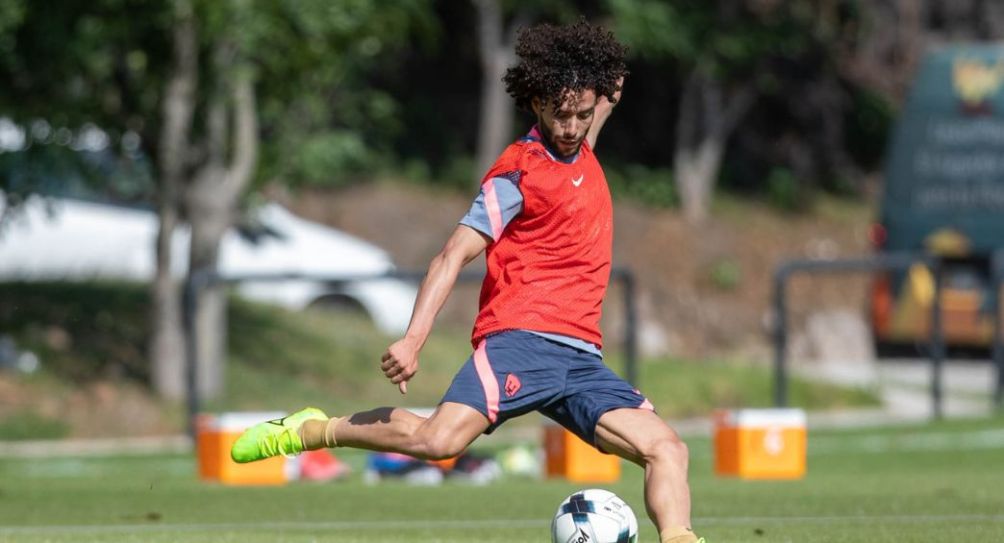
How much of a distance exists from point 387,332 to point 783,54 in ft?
52.6

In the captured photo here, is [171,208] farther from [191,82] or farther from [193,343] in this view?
[193,343]

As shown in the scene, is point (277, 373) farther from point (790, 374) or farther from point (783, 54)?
point (783, 54)

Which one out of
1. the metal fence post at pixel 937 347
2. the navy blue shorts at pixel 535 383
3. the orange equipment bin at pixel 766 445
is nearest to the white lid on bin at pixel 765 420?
the orange equipment bin at pixel 766 445

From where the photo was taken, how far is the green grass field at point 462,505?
33.3 feet

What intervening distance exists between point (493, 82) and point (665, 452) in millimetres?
26811

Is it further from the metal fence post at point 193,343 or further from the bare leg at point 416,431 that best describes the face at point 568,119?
the metal fence post at point 193,343

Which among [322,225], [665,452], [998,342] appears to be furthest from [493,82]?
[665,452]

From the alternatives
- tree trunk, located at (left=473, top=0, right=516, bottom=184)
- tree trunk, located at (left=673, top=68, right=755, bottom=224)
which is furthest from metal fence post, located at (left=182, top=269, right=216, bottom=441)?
tree trunk, located at (left=673, top=68, right=755, bottom=224)

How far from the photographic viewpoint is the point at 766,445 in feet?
53.1

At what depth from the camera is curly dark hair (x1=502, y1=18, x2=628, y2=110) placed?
7887mm

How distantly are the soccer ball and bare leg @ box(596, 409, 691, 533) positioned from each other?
0.31 meters

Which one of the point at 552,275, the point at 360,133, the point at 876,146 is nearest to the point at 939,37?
the point at 876,146

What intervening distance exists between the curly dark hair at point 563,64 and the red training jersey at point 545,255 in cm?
25

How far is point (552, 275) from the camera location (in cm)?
786
